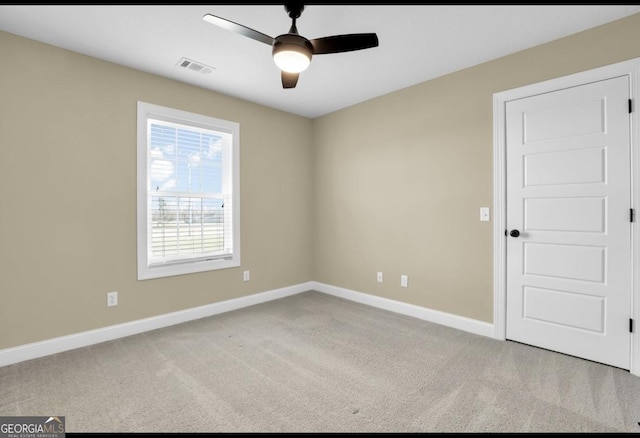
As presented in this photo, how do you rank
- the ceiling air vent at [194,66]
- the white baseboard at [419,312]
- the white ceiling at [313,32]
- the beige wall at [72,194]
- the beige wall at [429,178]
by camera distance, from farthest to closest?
1. the white baseboard at [419,312]
2. the ceiling air vent at [194,66]
3. the beige wall at [429,178]
4. the beige wall at [72,194]
5. the white ceiling at [313,32]

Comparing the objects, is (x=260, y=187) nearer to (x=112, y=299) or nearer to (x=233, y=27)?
(x=112, y=299)

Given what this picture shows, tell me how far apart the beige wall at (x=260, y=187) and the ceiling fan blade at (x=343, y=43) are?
165 cm

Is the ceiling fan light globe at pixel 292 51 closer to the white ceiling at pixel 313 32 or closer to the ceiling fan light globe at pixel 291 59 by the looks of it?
the ceiling fan light globe at pixel 291 59

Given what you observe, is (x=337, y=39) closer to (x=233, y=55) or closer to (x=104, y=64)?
(x=233, y=55)

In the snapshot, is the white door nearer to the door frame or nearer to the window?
the door frame

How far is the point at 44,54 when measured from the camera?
251 cm

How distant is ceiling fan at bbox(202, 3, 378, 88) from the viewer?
1.84 m

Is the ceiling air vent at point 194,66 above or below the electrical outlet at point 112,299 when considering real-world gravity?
above

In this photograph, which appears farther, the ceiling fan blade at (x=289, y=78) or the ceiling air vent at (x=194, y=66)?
the ceiling air vent at (x=194, y=66)

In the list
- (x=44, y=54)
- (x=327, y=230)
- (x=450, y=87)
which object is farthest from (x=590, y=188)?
(x=44, y=54)

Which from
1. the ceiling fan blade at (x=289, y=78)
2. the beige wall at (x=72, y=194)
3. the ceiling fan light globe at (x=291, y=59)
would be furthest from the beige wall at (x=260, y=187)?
the ceiling fan light globe at (x=291, y=59)

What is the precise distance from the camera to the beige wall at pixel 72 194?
2.38 m

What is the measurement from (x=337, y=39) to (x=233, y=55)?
50.7 inches

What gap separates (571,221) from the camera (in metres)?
2.46
